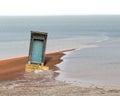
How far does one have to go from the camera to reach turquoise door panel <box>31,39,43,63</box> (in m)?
29.9

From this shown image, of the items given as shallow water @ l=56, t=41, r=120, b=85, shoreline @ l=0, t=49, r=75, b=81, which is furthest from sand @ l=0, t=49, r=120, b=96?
shallow water @ l=56, t=41, r=120, b=85

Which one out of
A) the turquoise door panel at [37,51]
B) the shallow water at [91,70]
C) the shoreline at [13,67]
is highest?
the turquoise door panel at [37,51]

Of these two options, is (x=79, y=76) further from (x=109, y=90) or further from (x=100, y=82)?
(x=109, y=90)

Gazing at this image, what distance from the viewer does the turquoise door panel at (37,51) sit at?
1176 inches

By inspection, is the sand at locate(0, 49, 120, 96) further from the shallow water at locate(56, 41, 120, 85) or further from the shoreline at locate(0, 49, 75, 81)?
the shallow water at locate(56, 41, 120, 85)

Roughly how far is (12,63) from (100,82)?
12.1 m

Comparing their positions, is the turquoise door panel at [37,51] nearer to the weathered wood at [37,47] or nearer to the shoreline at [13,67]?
the weathered wood at [37,47]

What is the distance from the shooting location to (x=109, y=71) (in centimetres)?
3020

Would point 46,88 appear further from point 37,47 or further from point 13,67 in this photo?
point 13,67

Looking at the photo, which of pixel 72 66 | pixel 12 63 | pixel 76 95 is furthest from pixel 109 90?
pixel 12 63

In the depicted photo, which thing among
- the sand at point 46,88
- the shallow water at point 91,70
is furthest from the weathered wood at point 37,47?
the shallow water at point 91,70

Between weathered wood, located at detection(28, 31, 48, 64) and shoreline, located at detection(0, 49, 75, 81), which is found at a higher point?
weathered wood, located at detection(28, 31, 48, 64)

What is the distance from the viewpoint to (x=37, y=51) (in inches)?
1182

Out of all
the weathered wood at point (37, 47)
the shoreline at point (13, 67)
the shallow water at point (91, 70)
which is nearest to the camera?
the shallow water at point (91, 70)
